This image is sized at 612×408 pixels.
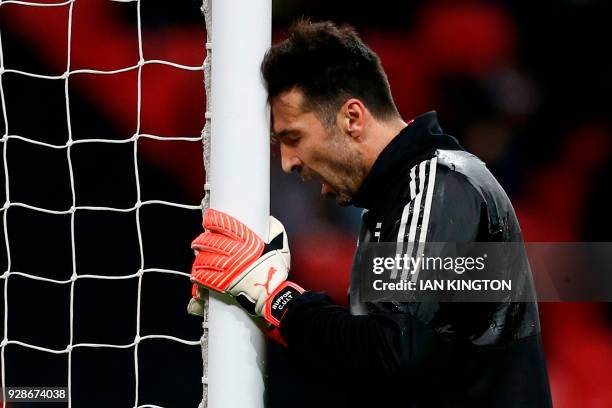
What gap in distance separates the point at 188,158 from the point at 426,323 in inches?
64.5

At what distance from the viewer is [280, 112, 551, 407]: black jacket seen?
0.81 metres

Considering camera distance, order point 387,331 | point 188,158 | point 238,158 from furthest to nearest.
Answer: point 188,158
point 238,158
point 387,331

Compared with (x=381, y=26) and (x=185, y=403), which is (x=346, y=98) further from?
A: (x=381, y=26)

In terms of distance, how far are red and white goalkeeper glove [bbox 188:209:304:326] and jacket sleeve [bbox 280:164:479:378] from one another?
3 centimetres

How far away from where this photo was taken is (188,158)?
2.36 m

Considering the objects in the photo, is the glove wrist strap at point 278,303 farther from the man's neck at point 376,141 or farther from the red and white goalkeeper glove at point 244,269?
the man's neck at point 376,141

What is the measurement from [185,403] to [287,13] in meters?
1.15

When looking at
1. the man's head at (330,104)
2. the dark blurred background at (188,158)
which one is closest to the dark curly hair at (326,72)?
the man's head at (330,104)

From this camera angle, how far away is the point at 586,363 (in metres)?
2.41

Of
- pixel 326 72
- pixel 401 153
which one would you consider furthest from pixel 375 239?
pixel 326 72

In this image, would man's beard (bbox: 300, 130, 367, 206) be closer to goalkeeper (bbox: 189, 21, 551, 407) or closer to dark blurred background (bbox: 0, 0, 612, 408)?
goalkeeper (bbox: 189, 21, 551, 407)

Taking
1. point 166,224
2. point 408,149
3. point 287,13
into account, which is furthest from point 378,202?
point 287,13

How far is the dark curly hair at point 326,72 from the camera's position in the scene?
914 millimetres

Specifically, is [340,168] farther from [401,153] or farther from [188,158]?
[188,158]
